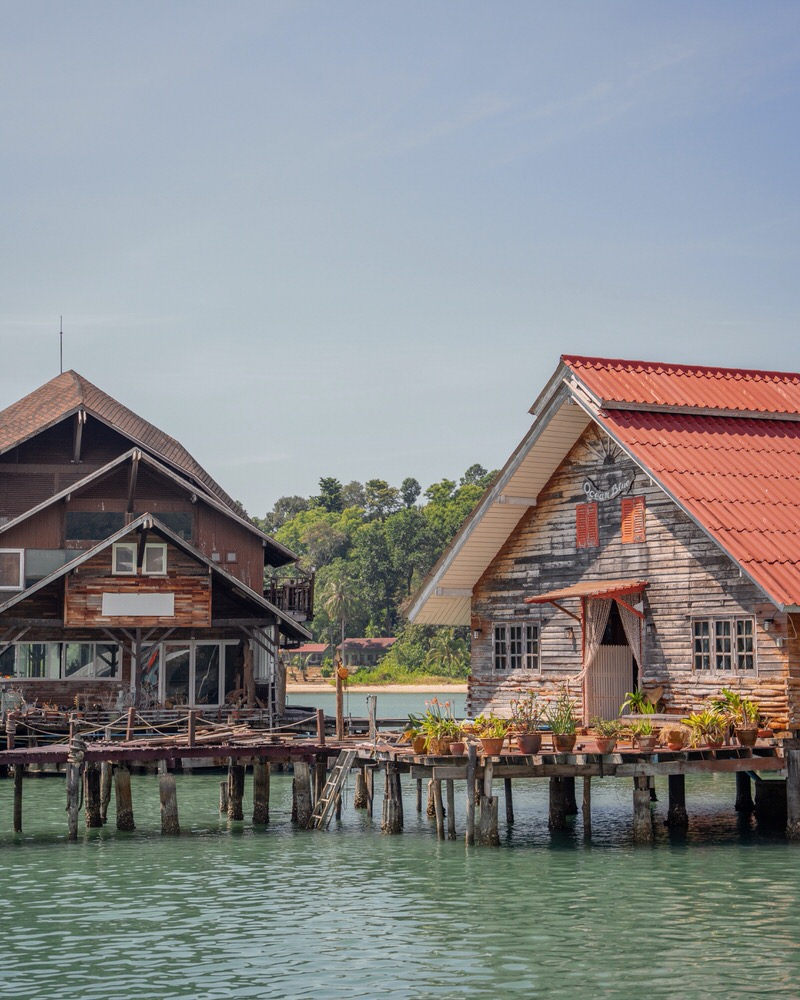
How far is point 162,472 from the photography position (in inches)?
1923

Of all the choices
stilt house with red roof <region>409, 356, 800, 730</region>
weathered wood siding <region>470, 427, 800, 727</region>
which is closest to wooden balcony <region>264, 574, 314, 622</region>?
stilt house with red roof <region>409, 356, 800, 730</region>

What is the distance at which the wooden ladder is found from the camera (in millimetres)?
30594

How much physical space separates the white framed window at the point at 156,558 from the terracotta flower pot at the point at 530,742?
20.5m

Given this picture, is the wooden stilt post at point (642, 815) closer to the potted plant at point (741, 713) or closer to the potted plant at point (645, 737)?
the potted plant at point (645, 737)

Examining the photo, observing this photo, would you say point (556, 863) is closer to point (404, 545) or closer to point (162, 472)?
point (162, 472)

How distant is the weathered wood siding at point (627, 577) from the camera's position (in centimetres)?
2900

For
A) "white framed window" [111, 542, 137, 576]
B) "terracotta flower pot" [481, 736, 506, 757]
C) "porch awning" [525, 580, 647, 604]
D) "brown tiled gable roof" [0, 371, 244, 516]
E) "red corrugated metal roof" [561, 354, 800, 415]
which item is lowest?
"terracotta flower pot" [481, 736, 506, 757]

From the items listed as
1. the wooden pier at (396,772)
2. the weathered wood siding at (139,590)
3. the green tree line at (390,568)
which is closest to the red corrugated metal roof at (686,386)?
the wooden pier at (396,772)

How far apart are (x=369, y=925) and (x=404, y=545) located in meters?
113

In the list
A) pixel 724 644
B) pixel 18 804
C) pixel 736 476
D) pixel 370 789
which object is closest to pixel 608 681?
pixel 724 644

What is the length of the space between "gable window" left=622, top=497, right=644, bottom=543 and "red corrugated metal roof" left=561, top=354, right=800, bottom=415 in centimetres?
209

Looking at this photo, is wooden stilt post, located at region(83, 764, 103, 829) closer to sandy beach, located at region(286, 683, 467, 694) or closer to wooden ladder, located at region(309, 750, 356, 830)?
wooden ladder, located at region(309, 750, 356, 830)

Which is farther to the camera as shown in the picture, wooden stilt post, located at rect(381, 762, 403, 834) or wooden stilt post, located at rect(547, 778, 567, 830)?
wooden stilt post, located at rect(547, 778, 567, 830)

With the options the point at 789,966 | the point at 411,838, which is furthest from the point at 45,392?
the point at 789,966
